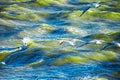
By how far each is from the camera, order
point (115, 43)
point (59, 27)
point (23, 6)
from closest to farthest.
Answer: point (115, 43)
point (59, 27)
point (23, 6)

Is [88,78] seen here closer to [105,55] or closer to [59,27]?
[105,55]

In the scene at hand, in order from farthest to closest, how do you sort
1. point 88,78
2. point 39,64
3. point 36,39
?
point 36,39
point 39,64
point 88,78

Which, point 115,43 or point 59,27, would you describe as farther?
point 59,27

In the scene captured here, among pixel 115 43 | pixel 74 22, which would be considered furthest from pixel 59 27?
pixel 115 43

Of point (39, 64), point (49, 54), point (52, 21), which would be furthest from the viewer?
point (52, 21)

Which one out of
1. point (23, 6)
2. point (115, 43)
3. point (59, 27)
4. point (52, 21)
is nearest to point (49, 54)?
point (115, 43)

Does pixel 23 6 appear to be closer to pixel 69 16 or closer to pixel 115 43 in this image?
pixel 69 16
